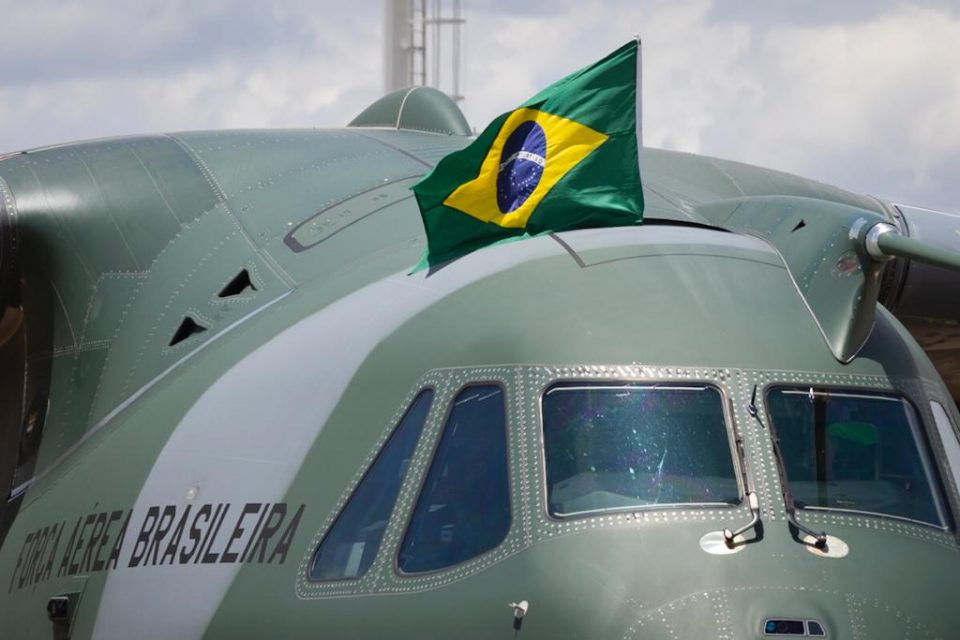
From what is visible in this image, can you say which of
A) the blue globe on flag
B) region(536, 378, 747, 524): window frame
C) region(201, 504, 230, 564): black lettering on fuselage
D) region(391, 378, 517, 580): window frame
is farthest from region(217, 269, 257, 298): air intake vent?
region(536, 378, 747, 524): window frame

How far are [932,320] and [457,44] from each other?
7827 millimetres

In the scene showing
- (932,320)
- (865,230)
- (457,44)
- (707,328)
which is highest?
(457,44)

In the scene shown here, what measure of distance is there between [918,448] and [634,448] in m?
1.27

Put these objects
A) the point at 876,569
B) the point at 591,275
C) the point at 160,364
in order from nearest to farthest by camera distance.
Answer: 1. the point at 876,569
2. the point at 591,275
3. the point at 160,364

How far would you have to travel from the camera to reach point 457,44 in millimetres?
16109

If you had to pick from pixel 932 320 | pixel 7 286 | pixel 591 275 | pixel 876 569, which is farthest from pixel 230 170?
pixel 876 569

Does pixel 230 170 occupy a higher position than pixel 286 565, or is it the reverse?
pixel 230 170

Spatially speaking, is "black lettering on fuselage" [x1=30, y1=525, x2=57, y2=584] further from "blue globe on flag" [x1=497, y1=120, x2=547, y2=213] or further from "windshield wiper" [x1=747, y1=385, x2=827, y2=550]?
"windshield wiper" [x1=747, y1=385, x2=827, y2=550]

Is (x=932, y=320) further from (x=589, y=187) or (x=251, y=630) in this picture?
(x=251, y=630)

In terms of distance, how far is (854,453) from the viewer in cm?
589

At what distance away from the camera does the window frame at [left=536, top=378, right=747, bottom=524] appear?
543 cm

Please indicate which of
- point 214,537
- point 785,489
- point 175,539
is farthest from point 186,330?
point 785,489

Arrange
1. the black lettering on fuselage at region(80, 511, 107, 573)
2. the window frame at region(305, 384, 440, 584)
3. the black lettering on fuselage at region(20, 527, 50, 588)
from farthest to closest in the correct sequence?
the black lettering on fuselage at region(20, 527, 50, 588) → the black lettering on fuselage at region(80, 511, 107, 573) → the window frame at region(305, 384, 440, 584)

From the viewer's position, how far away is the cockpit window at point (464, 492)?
5.50 m
